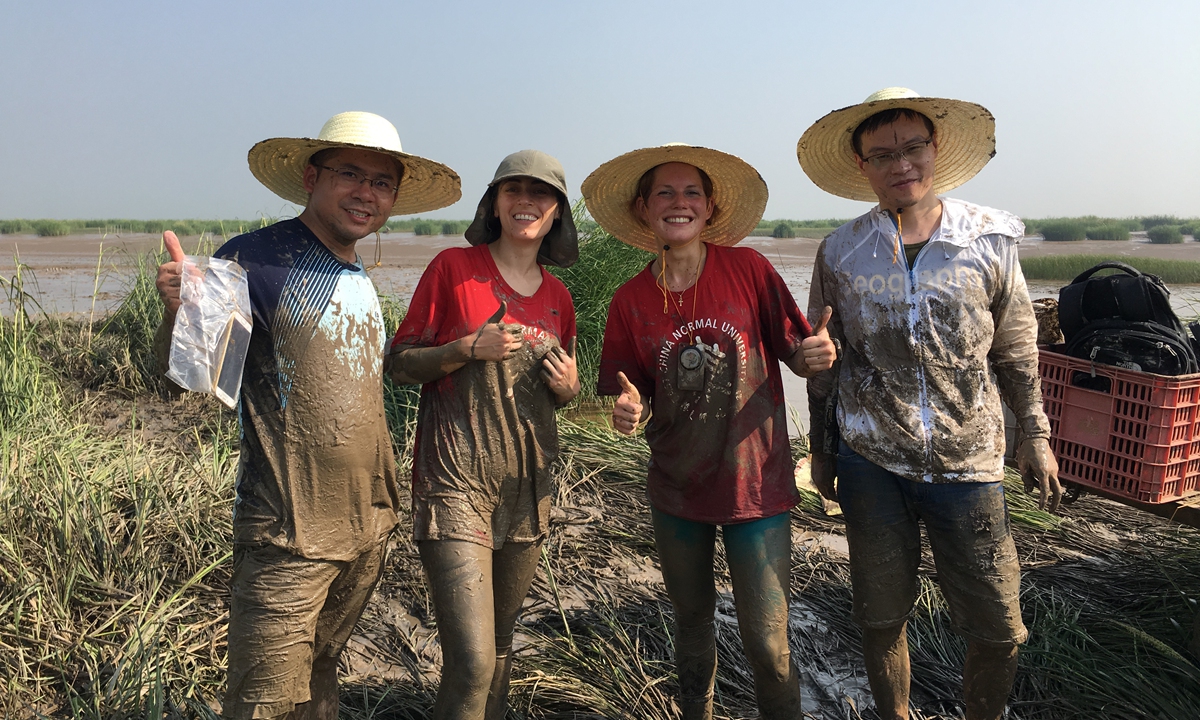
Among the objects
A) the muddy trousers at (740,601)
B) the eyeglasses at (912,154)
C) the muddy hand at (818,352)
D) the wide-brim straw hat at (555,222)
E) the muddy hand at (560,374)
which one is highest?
the eyeglasses at (912,154)

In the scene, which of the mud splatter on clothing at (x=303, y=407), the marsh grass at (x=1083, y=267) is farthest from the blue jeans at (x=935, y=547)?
the marsh grass at (x=1083, y=267)

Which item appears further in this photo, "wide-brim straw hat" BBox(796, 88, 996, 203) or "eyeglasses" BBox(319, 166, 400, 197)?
"wide-brim straw hat" BBox(796, 88, 996, 203)

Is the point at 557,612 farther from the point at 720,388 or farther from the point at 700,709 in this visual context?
the point at 720,388

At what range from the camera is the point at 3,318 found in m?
5.88

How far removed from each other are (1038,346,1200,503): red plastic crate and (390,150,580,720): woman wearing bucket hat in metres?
1.99

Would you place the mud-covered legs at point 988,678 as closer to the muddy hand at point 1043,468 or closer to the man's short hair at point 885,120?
the muddy hand at point 1043,468

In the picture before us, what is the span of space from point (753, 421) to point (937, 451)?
0.59 meters

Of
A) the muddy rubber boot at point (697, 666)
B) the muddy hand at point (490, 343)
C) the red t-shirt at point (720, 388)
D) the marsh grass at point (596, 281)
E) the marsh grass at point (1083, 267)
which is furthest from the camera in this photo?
the marsh grass at point (1083, 267)

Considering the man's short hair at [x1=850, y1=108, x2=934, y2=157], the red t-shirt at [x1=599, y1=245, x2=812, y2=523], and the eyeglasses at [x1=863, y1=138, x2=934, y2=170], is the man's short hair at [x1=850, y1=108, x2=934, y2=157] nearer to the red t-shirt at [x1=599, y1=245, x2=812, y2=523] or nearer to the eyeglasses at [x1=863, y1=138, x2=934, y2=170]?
the eyeglasses at [x1=863, y1=138, x2=934, y2=170]

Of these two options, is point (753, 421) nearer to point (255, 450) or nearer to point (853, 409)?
point (853, 409)

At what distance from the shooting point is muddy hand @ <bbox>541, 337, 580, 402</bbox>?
250 cm

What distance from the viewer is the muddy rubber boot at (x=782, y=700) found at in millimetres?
2531

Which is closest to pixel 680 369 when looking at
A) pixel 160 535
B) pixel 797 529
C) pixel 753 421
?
pixel 753 421

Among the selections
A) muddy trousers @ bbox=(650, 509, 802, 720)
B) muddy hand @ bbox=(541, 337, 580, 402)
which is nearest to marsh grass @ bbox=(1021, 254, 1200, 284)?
muddy trousers @ bbox=(650, 509, 802, 720)
